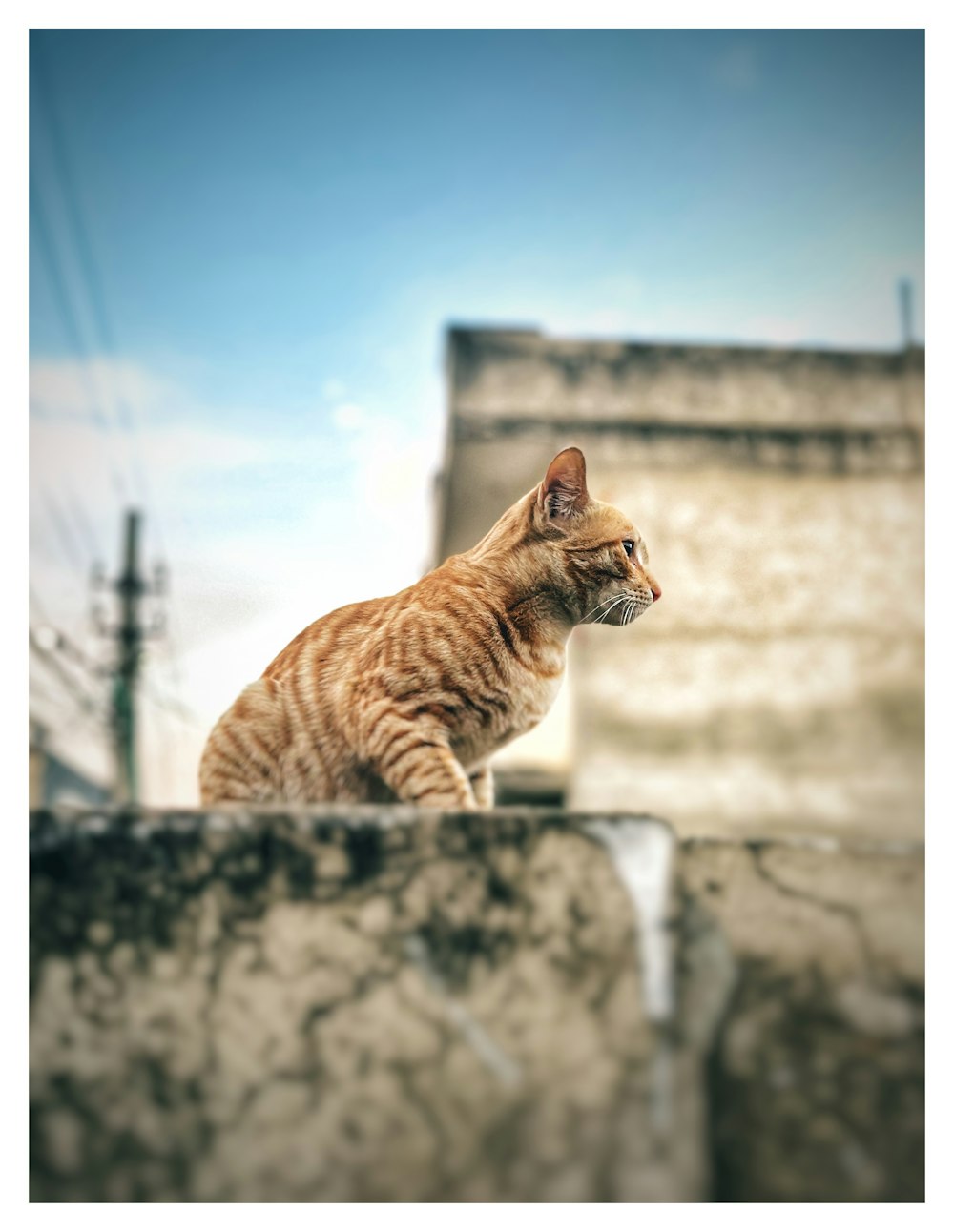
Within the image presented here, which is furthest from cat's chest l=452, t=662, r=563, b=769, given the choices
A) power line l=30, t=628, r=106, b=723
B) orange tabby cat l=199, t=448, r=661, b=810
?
power line l=30, t=628, r=106, b=723

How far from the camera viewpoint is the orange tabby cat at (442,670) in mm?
1744

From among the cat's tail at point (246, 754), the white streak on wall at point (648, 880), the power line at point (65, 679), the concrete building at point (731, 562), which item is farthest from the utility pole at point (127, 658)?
the white streak on wall at point (648, 880)

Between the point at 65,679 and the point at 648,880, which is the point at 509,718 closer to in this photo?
the point at 648,880

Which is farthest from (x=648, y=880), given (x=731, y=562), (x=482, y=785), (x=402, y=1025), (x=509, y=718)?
(x=731, y=562)

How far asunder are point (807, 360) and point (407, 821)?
19.1 feet

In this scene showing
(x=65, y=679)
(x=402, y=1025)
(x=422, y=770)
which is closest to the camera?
(x=402, y=1025)

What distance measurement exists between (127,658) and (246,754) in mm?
5429

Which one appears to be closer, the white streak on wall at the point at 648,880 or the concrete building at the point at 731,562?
the white streak on wall at the point at 648,880

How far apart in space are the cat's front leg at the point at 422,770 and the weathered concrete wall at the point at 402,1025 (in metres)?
0.26

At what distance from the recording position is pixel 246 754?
1829 millimetres

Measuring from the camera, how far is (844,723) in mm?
6160

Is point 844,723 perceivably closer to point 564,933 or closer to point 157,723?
point 157,723

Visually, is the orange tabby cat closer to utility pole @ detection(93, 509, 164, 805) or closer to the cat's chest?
the cat's chest

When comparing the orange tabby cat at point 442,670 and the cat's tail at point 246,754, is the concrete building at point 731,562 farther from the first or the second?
the cat's tail at point 246,754
